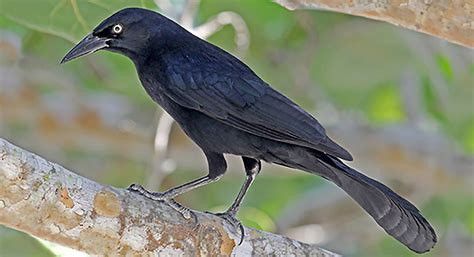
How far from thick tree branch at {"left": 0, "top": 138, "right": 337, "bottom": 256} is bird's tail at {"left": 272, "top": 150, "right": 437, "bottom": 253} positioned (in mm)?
333

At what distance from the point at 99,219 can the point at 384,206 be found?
110 centimetres

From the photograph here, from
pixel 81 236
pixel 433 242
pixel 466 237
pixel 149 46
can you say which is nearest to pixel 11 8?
pixel 149 46

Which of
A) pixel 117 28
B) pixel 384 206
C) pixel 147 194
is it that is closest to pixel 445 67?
pixel 384 206

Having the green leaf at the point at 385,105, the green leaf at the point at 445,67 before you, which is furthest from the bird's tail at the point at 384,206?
the green leaf at the point at 385,105

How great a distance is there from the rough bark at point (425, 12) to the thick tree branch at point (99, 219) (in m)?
0.87

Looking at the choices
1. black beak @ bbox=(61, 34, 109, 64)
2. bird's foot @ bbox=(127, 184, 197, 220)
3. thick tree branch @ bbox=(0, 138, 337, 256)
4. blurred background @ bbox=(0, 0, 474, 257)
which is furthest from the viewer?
blurred background @ bbox=(0, 0, 474, 257)

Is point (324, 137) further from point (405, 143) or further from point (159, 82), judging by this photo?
point (405, 143)

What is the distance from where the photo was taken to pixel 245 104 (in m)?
3.97

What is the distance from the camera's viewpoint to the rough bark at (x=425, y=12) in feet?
12.5

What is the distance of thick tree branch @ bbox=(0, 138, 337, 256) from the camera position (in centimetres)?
319

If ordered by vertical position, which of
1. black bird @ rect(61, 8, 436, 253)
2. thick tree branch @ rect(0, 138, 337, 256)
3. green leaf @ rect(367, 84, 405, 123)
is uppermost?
green leaf @ rect(367, 84, 405, 123)

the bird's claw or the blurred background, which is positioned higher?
the blurred background

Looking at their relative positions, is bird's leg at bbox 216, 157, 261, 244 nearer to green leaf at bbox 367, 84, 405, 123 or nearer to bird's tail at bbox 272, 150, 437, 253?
bird's tail at bbox 272, 150, 437, 253

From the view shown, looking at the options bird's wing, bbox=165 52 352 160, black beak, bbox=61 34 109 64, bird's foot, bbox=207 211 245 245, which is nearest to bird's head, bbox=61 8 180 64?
black beak, bbox=61 34 109 64
